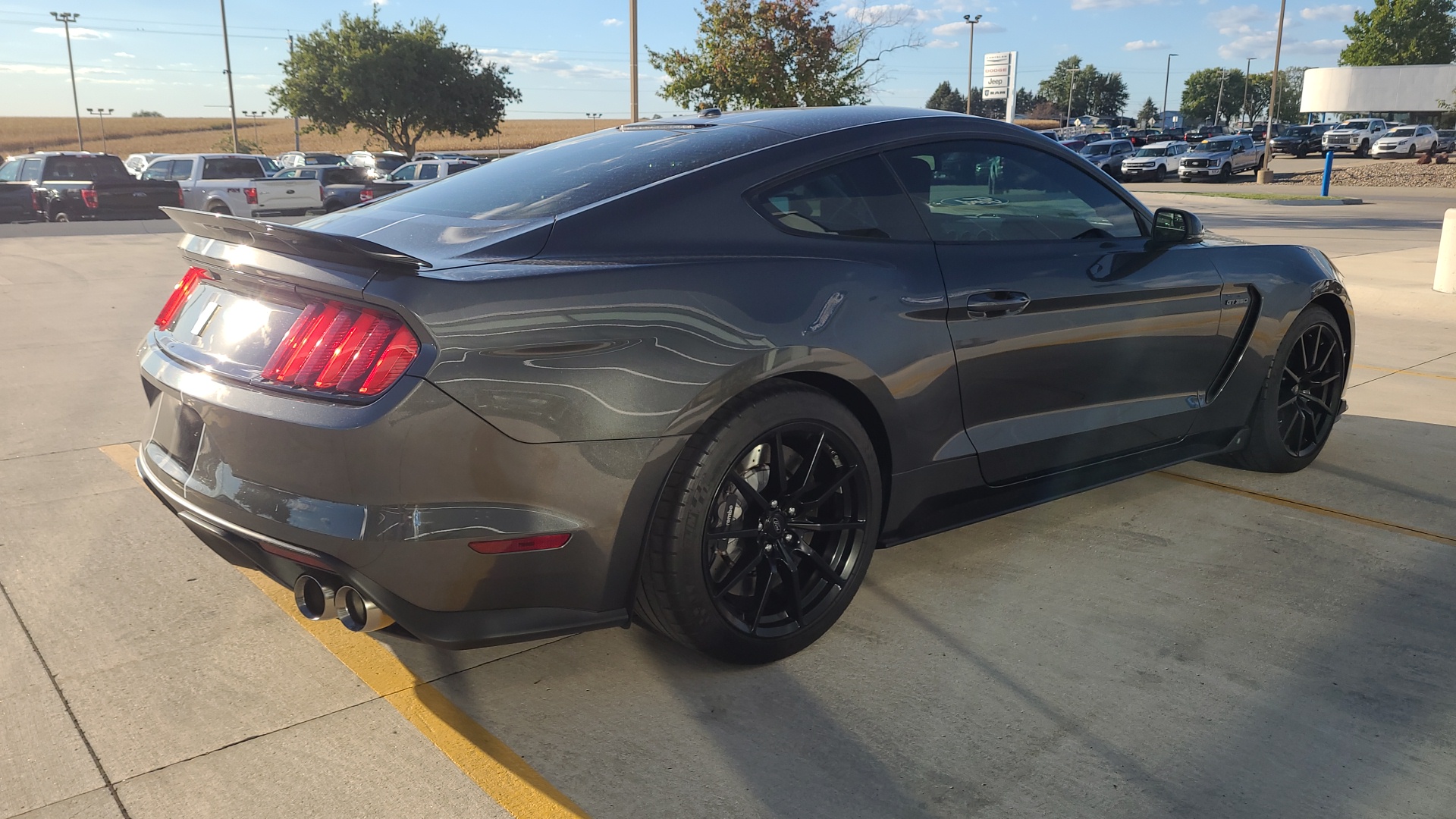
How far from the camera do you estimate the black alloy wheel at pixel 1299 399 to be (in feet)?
15.0

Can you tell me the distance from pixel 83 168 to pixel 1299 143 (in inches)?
2113

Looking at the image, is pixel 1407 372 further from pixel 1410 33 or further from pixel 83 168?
pixel 1410 33

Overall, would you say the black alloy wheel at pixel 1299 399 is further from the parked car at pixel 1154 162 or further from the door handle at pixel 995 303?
Result: the parked car at pixel 1154 162

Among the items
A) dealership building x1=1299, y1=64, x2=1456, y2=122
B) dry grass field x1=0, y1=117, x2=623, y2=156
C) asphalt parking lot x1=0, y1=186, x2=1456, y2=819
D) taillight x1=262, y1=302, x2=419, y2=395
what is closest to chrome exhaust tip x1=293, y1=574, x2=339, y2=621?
asphalt parking lot x1=0, y1=186, x2=1456, y2=819

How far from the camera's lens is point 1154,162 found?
130 feet

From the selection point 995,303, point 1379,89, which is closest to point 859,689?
point 995,303

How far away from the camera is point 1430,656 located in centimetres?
316

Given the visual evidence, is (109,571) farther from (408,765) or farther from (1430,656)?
(1430,656)

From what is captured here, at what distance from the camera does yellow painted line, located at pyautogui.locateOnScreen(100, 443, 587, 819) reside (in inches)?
96.9

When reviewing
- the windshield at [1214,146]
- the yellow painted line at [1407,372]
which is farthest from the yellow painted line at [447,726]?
the windshield at [1214,146]

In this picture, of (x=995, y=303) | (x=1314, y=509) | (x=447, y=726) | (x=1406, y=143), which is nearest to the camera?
(x=447, y=726)

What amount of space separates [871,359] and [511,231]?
107cm

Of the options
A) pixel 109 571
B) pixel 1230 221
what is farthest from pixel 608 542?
pixel 1230 221

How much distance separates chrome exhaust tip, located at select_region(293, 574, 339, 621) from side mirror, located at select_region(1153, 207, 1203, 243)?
10.3 ft
